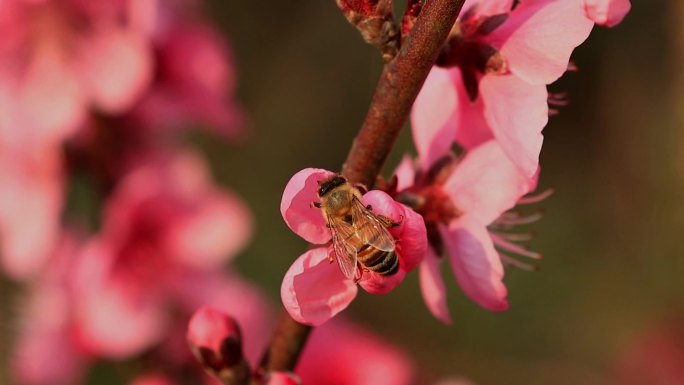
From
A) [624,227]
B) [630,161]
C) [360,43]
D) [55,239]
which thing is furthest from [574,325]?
[55,239]

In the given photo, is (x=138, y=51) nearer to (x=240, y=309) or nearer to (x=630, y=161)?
(x=240, y=309)

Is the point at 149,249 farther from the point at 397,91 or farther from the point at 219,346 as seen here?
the point at 397,91

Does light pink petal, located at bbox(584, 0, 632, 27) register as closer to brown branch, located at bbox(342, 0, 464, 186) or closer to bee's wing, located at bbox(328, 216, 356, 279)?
brown branch, located at bbox(342, 0, 464, 186)

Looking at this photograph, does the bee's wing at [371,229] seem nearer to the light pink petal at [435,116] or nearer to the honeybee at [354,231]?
the honeybee at [354,231]

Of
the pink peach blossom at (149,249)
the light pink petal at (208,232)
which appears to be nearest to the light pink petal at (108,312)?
the pink peach blossom at (149,249)

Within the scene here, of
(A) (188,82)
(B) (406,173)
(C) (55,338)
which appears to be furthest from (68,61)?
(B) (406,173)
